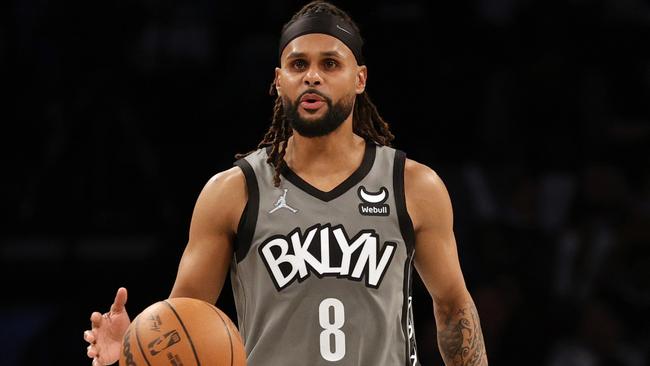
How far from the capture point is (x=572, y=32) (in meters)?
7.64

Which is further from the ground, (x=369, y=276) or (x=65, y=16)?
(x=65, y=16)

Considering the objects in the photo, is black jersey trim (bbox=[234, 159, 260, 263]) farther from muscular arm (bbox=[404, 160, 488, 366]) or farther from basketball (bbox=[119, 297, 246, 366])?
muscular arm (bbox=[404, 160, 488, 366])

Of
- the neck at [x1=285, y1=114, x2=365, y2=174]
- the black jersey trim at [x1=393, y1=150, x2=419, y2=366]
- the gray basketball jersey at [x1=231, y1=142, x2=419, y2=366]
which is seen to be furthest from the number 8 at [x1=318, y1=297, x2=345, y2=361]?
the neck at [x1=285, y1=114, x2=365, y2=174]

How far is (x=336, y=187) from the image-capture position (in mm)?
3553

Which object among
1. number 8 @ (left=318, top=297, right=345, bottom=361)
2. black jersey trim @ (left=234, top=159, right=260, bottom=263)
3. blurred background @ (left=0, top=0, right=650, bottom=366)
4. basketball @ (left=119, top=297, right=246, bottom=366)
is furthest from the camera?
blurred background @ (left=0, top=0, right=650, bottom=366)

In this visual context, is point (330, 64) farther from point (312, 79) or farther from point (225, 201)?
point (225, 201)

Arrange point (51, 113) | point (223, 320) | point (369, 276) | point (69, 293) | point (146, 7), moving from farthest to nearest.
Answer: point (146, 7), point (51, 113), point (69, 293), point (369, 276), point (223, 320)

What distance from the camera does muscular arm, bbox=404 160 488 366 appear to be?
11.7 ft

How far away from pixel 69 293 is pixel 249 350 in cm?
327

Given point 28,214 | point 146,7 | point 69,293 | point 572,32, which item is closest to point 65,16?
point 146,7

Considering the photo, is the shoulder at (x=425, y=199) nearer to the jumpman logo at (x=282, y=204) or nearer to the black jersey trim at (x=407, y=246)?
the black jersey trim at (x=407, y=246)

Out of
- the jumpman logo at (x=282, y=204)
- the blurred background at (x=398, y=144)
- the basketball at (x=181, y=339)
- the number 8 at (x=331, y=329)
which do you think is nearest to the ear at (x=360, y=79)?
the jumpman logo at (x=282, y=204)

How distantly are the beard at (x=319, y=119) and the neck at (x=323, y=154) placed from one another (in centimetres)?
5

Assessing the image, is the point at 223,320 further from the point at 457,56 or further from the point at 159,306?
the point at 457,56
